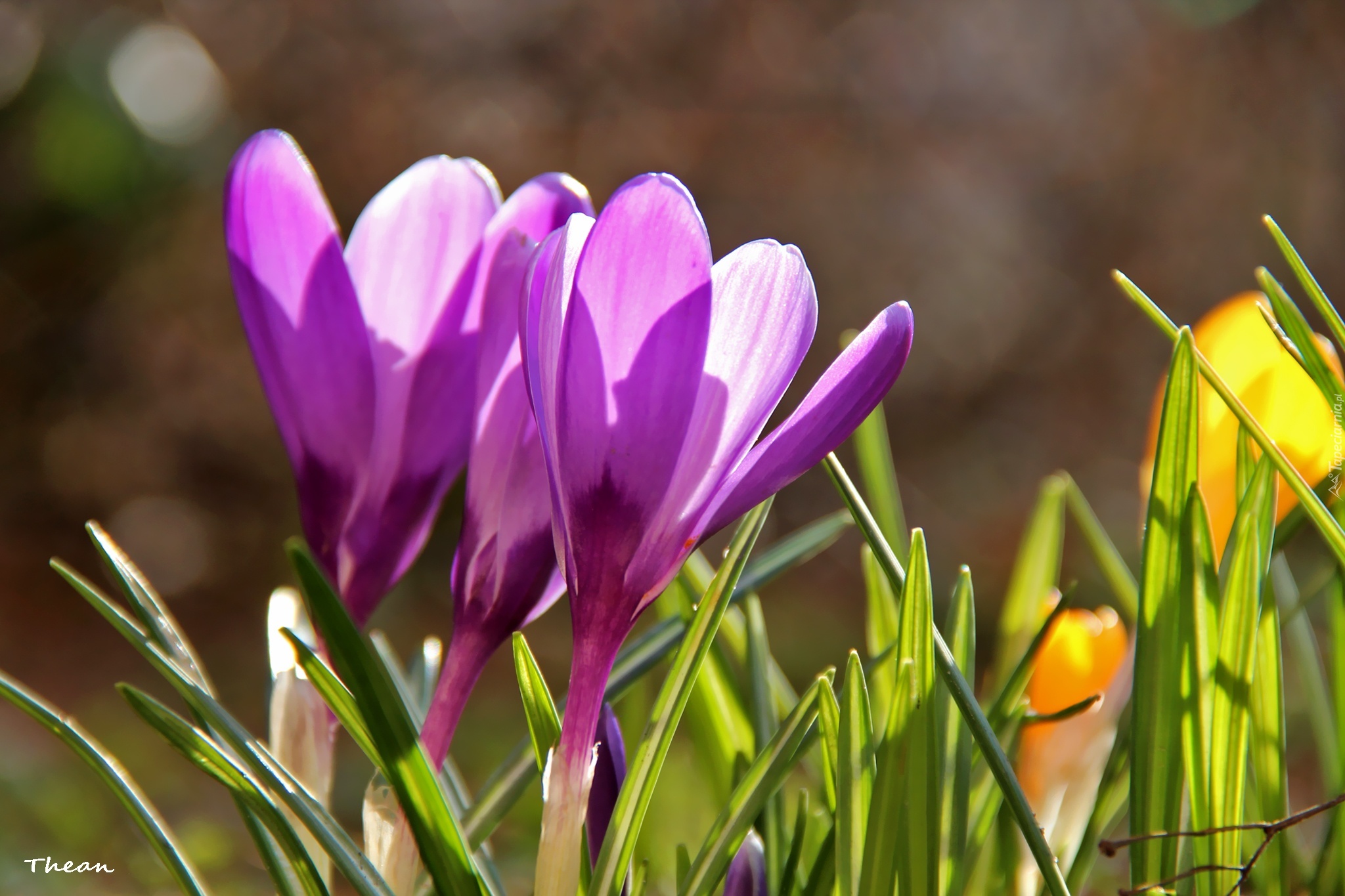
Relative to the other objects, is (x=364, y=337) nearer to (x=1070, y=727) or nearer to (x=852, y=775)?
(x=852, y=775)

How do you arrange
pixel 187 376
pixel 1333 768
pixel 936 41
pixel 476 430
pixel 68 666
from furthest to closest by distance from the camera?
pixel 936 41, pixel 187 376, pixel 68 666, pixel 1333 768, pixel 476 430

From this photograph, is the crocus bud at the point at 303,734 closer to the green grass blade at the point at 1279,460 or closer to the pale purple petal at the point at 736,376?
the pale purple petal at the point at 736,376

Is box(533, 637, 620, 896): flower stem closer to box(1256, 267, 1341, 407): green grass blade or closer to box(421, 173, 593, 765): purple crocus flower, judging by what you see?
box(421, 173, 593, 765): purple crocus flower

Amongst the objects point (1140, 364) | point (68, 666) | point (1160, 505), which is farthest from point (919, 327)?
point (1160, 505)

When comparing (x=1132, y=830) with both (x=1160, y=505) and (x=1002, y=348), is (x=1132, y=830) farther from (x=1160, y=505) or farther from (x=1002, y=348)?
(x=1002, y=348)

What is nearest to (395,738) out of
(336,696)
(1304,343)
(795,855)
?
(336,696)

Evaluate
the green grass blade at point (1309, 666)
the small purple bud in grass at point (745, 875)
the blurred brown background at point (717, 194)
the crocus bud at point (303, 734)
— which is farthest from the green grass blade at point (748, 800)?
the blurred brown background at point (717, 194)

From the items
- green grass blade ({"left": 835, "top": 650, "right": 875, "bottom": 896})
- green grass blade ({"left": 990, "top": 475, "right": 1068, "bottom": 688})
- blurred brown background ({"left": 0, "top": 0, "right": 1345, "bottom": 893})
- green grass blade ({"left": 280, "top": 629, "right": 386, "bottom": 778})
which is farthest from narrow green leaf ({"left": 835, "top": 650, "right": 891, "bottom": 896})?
blurred brown background ({"left": 0, "top": 0, "right": 1345, "bottom": 893})
